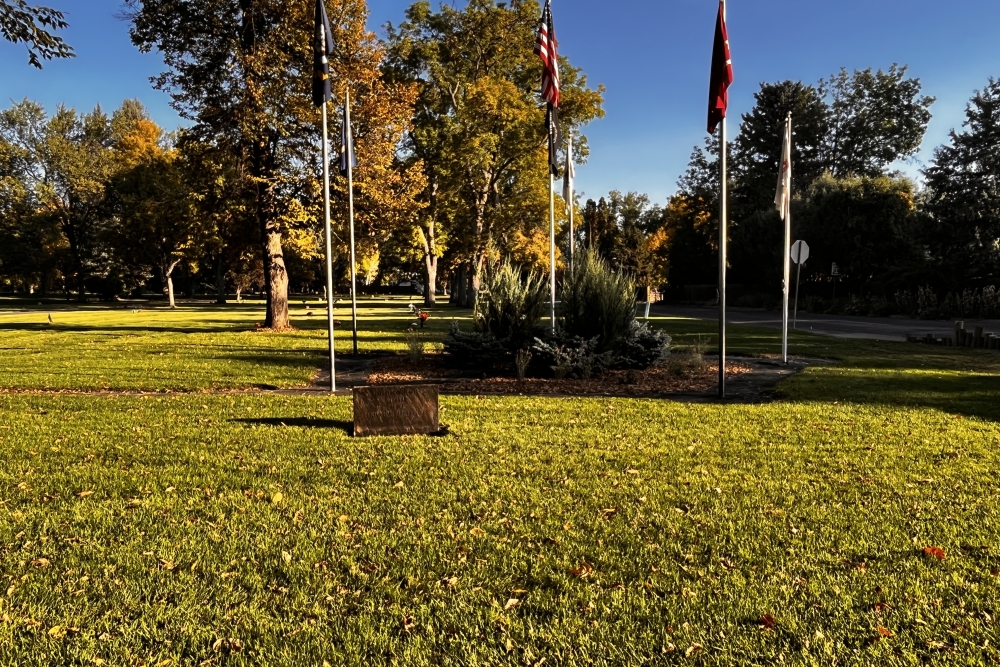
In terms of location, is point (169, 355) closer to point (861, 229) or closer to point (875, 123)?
point (861, 229)

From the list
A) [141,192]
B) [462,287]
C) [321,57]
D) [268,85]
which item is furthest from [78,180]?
[321,57]

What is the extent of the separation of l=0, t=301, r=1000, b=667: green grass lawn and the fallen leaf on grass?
0.06 metres

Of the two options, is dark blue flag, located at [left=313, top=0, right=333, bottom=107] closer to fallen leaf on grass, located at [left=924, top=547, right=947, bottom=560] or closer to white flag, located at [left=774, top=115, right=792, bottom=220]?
white flag, located at [left=774, top=115, right=792, bottom=220]

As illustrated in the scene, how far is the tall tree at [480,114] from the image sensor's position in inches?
1312

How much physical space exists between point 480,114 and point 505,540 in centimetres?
3172

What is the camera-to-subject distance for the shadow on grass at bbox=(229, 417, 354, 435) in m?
7.49

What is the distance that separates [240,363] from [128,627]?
1091 centimetres

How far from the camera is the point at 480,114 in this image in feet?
109

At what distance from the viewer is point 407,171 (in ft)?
74.9

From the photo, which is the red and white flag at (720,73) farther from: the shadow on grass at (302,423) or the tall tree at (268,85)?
the tall tree at (268,85)

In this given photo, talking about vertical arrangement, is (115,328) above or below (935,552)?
above

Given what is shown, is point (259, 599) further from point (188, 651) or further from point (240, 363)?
point (240, 363)

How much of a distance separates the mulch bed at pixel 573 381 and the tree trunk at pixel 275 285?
32.0ft

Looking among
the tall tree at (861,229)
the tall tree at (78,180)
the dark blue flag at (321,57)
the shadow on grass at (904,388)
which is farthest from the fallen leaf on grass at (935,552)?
the tall tree at (78,180)
